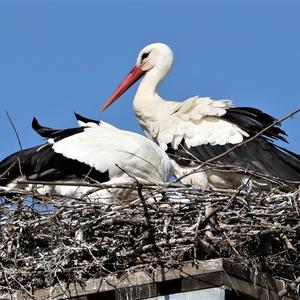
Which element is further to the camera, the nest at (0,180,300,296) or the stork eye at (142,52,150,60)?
the stork eye at (142,52,150,60)

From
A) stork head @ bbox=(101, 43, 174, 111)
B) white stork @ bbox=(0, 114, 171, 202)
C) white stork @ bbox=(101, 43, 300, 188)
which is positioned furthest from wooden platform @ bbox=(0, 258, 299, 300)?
stork head @ bbox=(101, 43, 174, 111)

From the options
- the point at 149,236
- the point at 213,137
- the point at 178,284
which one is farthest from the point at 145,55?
the point at 178,284

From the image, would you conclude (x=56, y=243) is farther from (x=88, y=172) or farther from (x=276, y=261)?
(x=88, y=172)

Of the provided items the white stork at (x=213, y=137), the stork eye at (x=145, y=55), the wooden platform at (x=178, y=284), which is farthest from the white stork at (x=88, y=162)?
the stork eye at (x=145, y=55)

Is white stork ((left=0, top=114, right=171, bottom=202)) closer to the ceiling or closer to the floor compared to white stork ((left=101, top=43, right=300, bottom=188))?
closer to the floor

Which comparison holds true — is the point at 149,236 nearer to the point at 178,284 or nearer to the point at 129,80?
the point at 178,284

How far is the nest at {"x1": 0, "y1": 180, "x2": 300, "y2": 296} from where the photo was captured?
581 centimetres

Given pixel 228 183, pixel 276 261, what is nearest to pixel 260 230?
pixel 276 261

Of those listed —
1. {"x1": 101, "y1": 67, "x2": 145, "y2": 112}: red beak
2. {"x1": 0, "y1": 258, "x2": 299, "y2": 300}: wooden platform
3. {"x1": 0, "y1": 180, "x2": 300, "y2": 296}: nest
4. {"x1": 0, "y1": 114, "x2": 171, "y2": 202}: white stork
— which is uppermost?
{"x1": 101, "y1": 67, "x2": 145, "y2": 112}: red beak

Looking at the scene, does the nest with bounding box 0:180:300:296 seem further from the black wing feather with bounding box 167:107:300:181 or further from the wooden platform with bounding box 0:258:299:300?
the black wing feather with bounding box 167:107:300:181

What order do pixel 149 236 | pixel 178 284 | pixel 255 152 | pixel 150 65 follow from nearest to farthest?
pixel 178 284
pixel 149 236
pixel 255 152
pixel 150 65

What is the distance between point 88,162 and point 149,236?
2064mm

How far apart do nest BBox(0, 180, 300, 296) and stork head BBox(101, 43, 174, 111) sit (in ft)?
12.2

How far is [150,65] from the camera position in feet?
32.9
